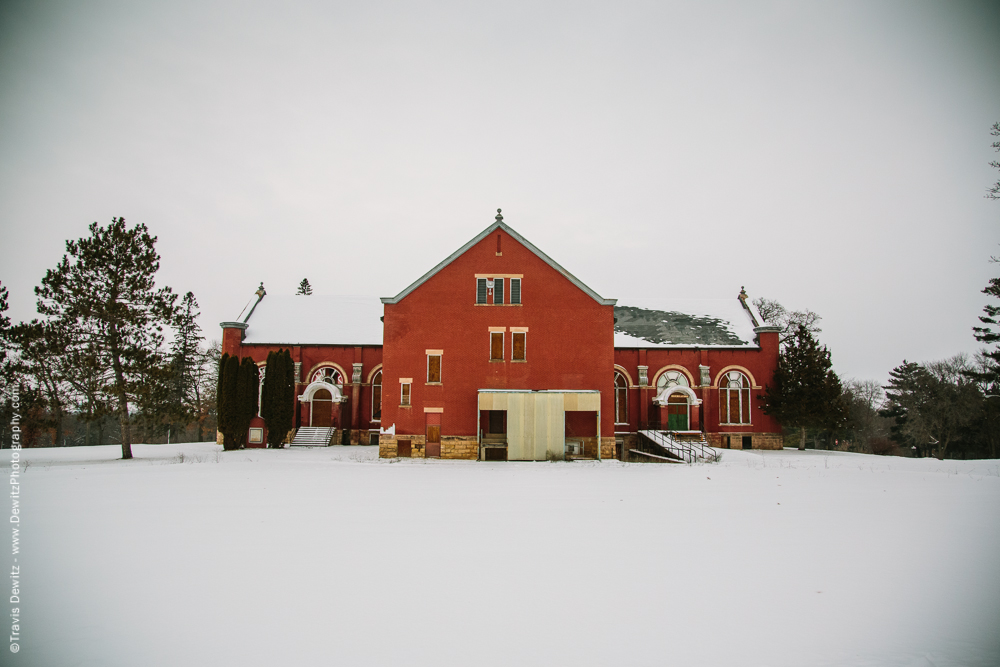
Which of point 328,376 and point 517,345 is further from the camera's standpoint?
point 328,376

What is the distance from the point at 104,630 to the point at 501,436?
22.5m

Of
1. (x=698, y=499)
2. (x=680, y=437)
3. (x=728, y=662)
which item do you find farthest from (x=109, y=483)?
(x=680, y=437)

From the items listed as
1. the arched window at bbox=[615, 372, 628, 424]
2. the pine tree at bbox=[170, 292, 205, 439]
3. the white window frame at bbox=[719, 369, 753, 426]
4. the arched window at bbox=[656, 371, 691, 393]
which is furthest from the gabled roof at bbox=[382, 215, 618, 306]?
the pine tree at bbox=[170, 292, 205, 439]

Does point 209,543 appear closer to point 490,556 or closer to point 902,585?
point 490,556

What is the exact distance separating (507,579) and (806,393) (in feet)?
110

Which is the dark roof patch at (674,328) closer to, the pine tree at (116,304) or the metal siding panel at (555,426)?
the metal siding panel at (555,426)

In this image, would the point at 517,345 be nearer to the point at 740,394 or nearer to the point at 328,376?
the point at 328,376

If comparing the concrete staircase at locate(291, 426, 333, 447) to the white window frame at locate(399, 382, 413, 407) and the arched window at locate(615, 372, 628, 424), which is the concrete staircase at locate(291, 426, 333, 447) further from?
the arched window at locate(615, 372, 628, 424)

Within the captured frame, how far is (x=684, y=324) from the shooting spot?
38844 millimetres

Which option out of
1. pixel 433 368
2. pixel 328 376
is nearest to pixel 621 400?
pixel 433 368

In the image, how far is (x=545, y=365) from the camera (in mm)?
28328

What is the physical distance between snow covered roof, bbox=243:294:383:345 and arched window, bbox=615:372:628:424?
642 inches

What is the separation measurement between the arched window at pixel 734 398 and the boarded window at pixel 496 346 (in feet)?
54.6

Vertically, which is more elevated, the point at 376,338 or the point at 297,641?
the point at 376,338
